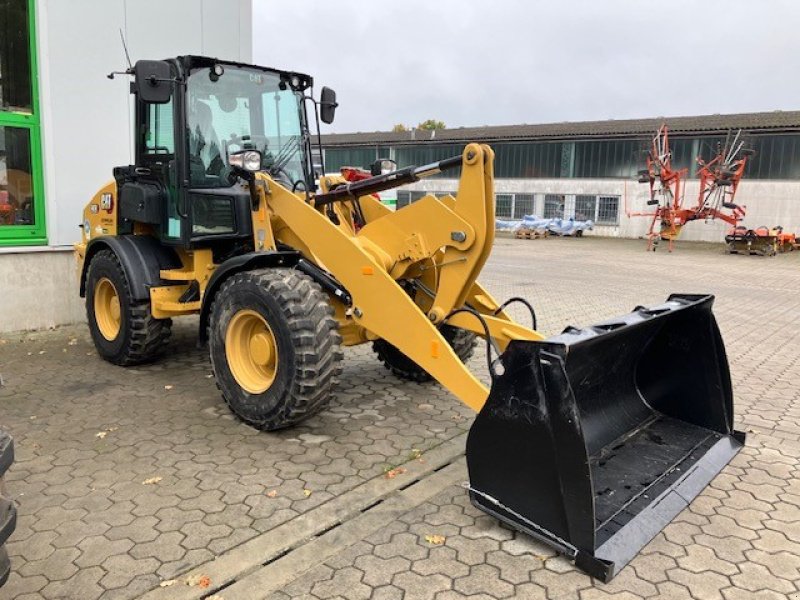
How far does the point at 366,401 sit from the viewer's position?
5.46 meters

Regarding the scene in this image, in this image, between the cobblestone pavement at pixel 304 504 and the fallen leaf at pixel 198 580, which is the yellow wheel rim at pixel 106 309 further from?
the fallen leaf at pixel 198 580

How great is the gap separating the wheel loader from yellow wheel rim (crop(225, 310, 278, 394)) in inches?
0.6

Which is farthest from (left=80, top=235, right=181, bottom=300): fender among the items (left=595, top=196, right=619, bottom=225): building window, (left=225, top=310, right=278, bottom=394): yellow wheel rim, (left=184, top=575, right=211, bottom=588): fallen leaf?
(left=595, top=196, right=619, bottom=225): building window

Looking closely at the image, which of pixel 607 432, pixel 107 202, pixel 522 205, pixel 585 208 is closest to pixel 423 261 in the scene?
pixel 607 432

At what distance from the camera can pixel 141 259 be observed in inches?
235

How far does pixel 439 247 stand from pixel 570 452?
179 cm

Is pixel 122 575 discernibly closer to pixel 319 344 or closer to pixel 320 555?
pixel 320 555

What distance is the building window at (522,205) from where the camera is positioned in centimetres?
3625

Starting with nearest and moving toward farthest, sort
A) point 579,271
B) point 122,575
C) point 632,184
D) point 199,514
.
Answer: point 122,575 → point 199,514 → point 579,271 → point 632,184

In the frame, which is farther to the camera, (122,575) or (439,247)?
Answer: (439,247)

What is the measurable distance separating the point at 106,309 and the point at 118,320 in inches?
10.1

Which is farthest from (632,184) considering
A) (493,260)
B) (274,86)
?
(274,86)

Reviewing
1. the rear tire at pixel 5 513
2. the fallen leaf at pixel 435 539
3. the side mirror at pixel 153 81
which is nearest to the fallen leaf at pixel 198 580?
the rear tire at pixel 5 513

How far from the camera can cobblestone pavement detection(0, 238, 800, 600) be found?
2957mm
